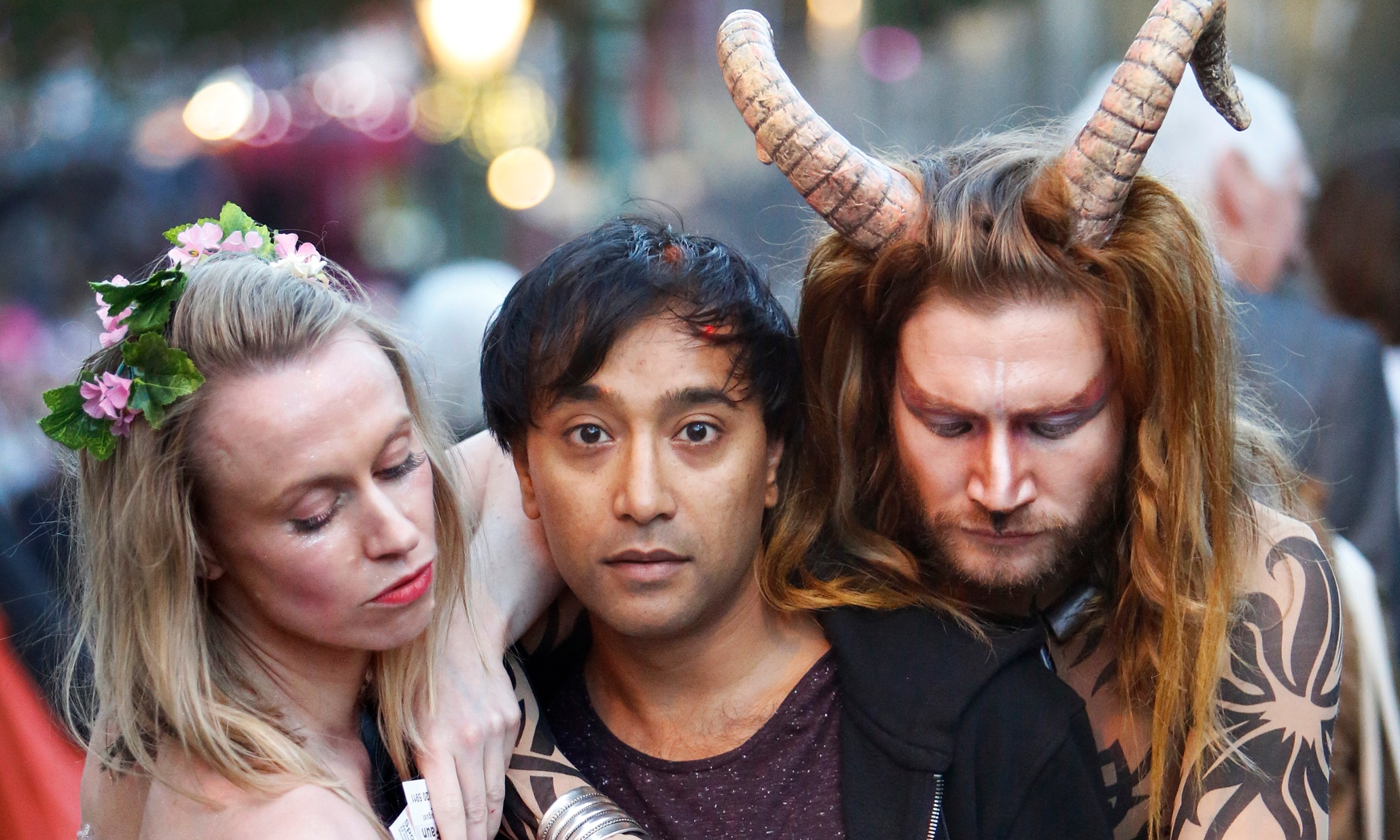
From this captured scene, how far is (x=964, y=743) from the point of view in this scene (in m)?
2.13

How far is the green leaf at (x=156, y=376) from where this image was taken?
1.89 meters

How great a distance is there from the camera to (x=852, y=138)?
277 inches

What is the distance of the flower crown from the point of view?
74.8 inches

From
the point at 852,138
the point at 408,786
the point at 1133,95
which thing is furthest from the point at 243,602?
the point at 852,138

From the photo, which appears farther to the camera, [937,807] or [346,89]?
[346,89]

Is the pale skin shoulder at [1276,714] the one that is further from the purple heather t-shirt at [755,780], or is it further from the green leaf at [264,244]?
the green leaf at [264,244]

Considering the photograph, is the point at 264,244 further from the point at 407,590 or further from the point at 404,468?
the point at 407,590

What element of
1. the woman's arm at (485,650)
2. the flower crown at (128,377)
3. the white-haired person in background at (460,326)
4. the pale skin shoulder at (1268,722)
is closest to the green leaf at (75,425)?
the flower crown at (128,377)

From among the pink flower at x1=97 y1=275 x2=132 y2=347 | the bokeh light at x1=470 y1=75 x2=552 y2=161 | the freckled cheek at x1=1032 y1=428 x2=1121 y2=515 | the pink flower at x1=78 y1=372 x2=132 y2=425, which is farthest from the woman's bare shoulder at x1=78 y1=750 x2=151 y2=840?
the bokeh light at x1=470 y1=75 x2=552 y2=161

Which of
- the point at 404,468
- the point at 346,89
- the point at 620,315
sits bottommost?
the point at 404,468

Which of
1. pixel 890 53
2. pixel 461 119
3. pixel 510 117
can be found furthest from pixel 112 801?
pixel 461 119

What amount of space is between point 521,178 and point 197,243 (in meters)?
10.2

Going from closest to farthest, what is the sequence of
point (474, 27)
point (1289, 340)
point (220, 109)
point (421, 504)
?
point (421, 504)
point (1289, 340)
point (474, 27)
point (220, 109)

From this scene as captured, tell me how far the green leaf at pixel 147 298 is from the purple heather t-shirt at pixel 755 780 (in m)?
1.07
